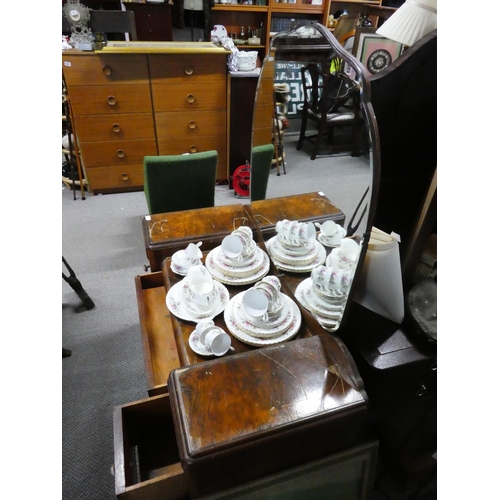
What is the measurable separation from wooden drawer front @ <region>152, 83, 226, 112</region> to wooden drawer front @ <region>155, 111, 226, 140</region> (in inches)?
1.9

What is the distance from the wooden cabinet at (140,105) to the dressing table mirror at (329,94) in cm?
171

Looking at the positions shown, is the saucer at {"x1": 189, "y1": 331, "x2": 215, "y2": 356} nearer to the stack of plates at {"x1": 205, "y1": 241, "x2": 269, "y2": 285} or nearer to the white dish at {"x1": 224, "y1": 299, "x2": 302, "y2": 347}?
the white dish at {"x1": 224, "y1": 299, "x2": 302, "y2": 347}

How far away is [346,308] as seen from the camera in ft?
2.54

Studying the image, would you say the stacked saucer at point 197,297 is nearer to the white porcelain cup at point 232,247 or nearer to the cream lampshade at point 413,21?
the white porcelain cup at point 232,247

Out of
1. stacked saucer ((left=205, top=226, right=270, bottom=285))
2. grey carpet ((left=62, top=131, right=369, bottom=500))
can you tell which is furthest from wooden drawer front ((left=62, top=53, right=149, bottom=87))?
stacked saucer ((left=205, top=226, right=270, bottom=285))

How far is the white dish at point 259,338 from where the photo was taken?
862mm

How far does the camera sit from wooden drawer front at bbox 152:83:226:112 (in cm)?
274

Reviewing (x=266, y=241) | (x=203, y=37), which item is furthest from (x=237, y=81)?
(x=266, y=241)

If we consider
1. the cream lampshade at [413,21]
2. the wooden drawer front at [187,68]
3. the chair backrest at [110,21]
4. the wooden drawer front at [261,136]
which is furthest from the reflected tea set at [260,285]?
the chair backrest at [110,21]

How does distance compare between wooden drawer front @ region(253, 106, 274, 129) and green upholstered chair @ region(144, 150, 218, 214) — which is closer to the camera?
wooden drawer front @ region(253, 106, 274, 129)

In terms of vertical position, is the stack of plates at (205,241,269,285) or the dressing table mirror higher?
the dressing table mirror

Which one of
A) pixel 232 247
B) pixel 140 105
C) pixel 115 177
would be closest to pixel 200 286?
pixel 232 247

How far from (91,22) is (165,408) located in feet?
9.30

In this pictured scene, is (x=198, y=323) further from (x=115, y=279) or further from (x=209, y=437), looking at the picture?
(x=115, y=279)
